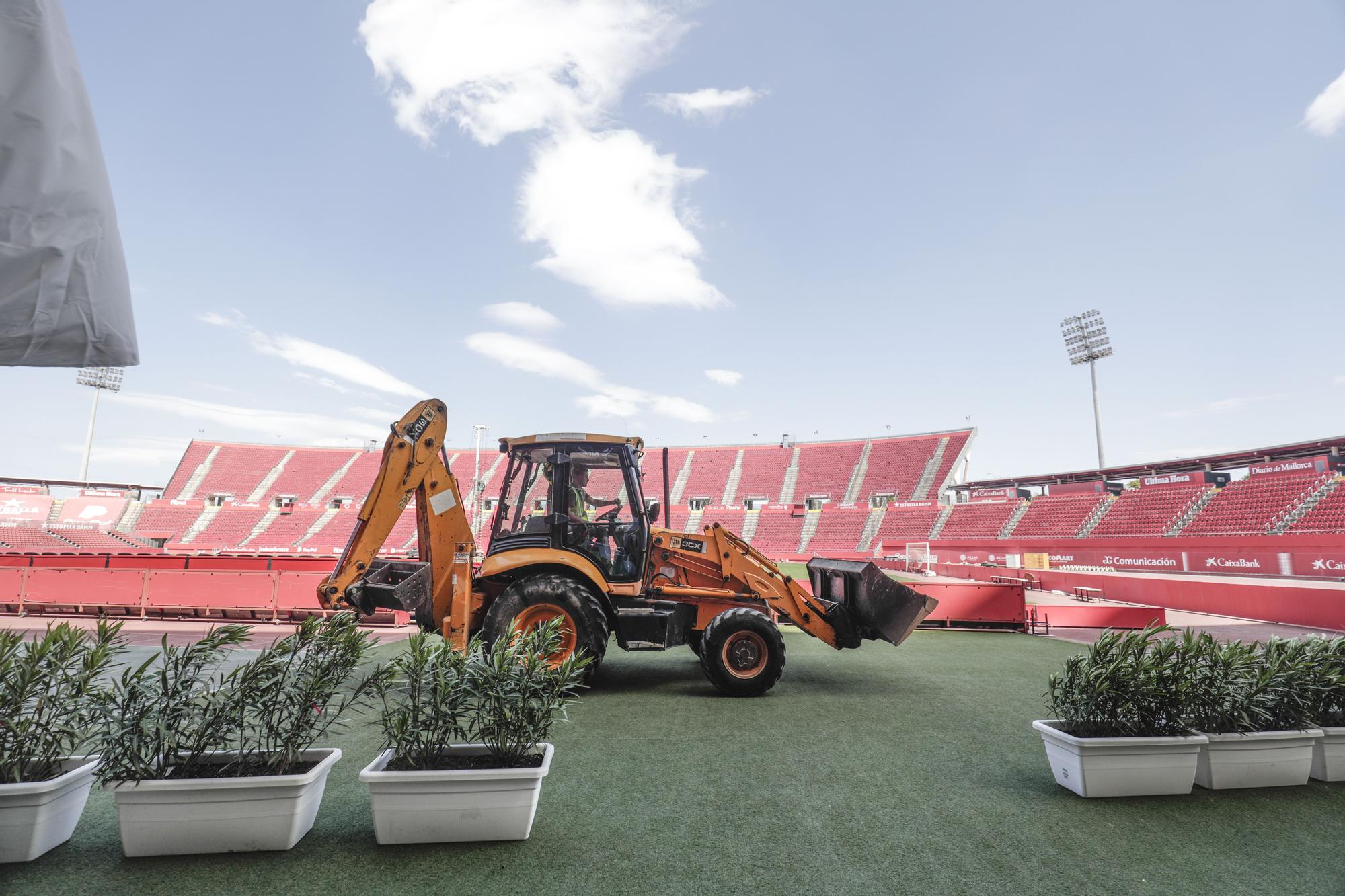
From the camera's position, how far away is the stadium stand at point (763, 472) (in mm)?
41625

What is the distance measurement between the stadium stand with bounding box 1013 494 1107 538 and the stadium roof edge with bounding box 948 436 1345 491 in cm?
223

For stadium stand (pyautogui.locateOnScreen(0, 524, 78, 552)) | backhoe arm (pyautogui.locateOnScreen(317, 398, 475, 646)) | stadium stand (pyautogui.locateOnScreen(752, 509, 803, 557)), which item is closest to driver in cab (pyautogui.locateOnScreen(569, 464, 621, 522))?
backhoe arm (pyautogui.locateOnScreen(317, 398, 475, 646))

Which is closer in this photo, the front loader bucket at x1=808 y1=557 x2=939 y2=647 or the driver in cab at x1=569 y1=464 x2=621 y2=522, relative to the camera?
the front loader bucket at x1=808 y1=557 x2=939 y2=647

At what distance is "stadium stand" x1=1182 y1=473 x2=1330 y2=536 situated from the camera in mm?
20125

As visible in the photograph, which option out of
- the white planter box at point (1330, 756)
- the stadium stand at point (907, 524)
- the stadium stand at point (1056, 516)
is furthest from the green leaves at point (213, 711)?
the stadium stand at point (907, 524)

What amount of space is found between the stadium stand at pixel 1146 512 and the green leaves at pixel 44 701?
92.3ft

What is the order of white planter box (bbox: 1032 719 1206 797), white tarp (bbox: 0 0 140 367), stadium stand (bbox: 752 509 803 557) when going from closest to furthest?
white tarp (bbox: 0 0 140 367) → white planter box (bbox: 1032 719 1206 797) → stadium stand (bbox: 752 509 803 557)

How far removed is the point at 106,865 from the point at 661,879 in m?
2.21

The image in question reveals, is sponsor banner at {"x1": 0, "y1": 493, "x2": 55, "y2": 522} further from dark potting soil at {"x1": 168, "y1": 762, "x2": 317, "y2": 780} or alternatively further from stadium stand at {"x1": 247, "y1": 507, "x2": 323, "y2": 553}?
dark potting soil at {"x1": 168, "y1": 762, "x2": 317, "y2": 780}

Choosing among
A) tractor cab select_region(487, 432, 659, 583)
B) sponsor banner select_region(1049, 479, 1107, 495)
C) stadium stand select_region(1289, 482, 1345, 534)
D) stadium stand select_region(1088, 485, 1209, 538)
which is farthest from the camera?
sponsor banner select_region(1049, 479, 1107, 495)

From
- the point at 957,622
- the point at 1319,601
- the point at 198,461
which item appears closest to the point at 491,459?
the point at 198,461

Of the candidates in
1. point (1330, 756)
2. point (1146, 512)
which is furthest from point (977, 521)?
point (1330, 756)

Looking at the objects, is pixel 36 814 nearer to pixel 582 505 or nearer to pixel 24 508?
pixel 582 505

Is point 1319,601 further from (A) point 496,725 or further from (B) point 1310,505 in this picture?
(B) point 1310,505
